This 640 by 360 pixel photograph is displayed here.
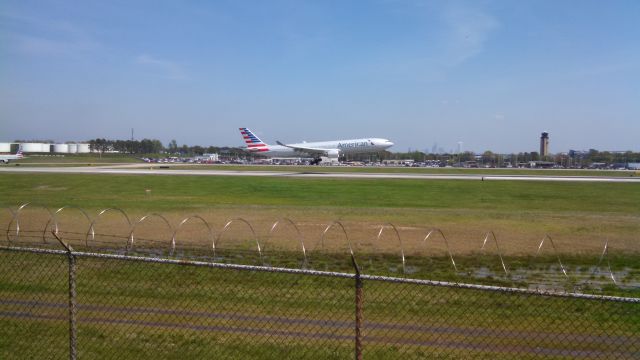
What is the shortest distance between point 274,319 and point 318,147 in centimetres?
10017

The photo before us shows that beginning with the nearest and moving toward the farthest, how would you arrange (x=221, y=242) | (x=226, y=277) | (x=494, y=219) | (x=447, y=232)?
1. (x=226, y=277)
2. (x=221, y=242)
3. (x=447, y=232)
4. (x=494, y=219)

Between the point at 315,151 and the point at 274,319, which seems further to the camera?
the point at 315,151

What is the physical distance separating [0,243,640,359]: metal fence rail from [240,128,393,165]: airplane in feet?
293

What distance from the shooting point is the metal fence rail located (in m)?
8.41

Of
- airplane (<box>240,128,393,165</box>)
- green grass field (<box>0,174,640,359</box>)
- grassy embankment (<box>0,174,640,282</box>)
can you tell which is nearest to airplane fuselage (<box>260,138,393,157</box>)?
airplane (<box>240,128,393,165</box>)

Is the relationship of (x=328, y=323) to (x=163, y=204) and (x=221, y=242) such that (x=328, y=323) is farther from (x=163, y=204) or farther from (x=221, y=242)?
(x=163, y=204)

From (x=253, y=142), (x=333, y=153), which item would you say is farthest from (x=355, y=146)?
(x=253, y=142)

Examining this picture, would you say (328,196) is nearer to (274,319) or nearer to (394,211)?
(394,211)

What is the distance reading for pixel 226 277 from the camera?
13.8 meters

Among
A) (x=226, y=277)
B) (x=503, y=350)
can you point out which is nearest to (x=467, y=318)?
(x=503, y=350)

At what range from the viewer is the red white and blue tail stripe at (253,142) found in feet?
385

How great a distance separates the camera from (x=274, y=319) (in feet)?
32.9

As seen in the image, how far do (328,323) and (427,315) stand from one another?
7.08ft

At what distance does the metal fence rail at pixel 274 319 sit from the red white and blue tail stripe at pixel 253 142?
104 meters
